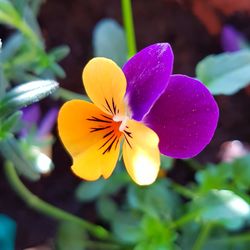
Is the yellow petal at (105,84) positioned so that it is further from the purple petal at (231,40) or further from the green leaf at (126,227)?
the purple petal at (231,40)

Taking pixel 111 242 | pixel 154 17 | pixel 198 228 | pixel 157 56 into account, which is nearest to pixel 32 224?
pixel 111 242

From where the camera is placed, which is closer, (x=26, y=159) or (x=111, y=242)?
(x=26, y=159)

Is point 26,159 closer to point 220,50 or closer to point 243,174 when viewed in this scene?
point 243,174

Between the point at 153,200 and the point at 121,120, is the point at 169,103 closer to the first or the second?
the point at 121,120

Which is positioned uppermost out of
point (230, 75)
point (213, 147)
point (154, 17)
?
point (154, 17)

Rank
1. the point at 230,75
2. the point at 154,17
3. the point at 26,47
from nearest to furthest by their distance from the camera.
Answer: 1. the point at 230,75
2. the point at 26,47
3. the point at 154,17

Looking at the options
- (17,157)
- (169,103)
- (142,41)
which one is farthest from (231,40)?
(169,103)

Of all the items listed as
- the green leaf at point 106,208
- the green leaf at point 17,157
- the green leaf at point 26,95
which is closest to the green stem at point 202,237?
the green leaf at point 106,208

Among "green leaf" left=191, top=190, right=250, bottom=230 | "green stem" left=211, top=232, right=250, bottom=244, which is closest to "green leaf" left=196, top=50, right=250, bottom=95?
"green leaf" left=191, top=190, right=250, bottom=230
